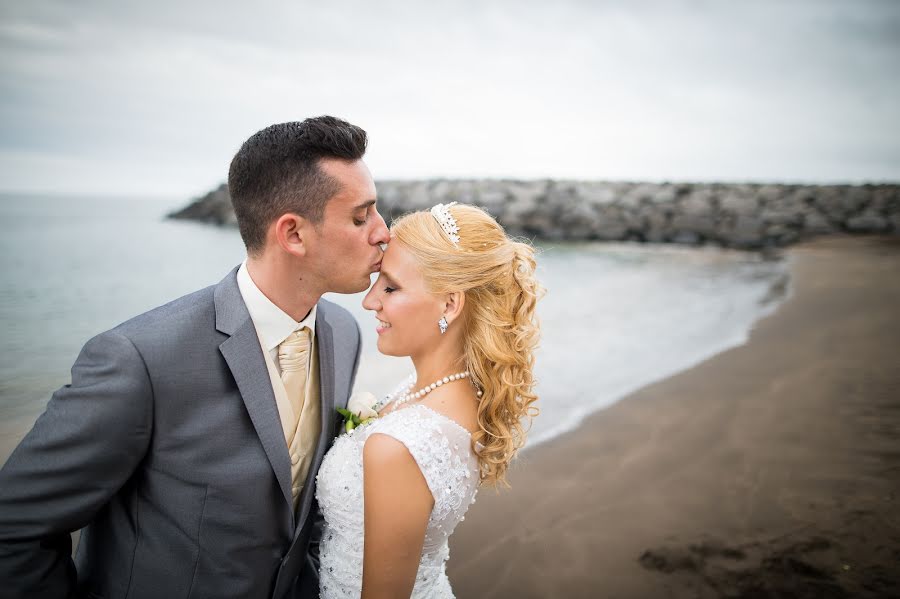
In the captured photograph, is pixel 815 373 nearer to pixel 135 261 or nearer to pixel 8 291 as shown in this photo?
pixel 8 291

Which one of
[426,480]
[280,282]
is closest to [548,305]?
[280,282]

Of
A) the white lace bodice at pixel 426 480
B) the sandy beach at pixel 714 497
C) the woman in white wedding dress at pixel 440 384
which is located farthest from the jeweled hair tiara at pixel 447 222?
the sandy beach at pixel 714 497

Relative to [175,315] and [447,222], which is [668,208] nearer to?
[447,222]

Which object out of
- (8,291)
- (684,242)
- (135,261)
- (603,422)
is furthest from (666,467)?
(684,242)

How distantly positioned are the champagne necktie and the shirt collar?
0.13ft

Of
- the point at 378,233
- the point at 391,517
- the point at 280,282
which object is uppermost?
the point at 378,233

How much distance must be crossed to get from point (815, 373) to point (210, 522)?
24.7 feet

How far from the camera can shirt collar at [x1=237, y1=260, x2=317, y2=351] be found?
7.11ft

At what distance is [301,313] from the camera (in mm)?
2295

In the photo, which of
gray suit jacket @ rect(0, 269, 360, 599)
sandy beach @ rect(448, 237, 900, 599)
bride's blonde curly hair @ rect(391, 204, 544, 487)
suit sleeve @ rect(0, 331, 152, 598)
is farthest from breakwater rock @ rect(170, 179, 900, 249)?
suit sleeve @ rect(0, 331, 152, 598)

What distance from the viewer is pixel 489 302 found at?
96.1 inches

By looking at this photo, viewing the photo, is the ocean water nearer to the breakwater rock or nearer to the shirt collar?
the shirt collar

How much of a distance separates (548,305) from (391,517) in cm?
1196

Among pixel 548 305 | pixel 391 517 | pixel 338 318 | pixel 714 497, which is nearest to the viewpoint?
pixel 391 517
